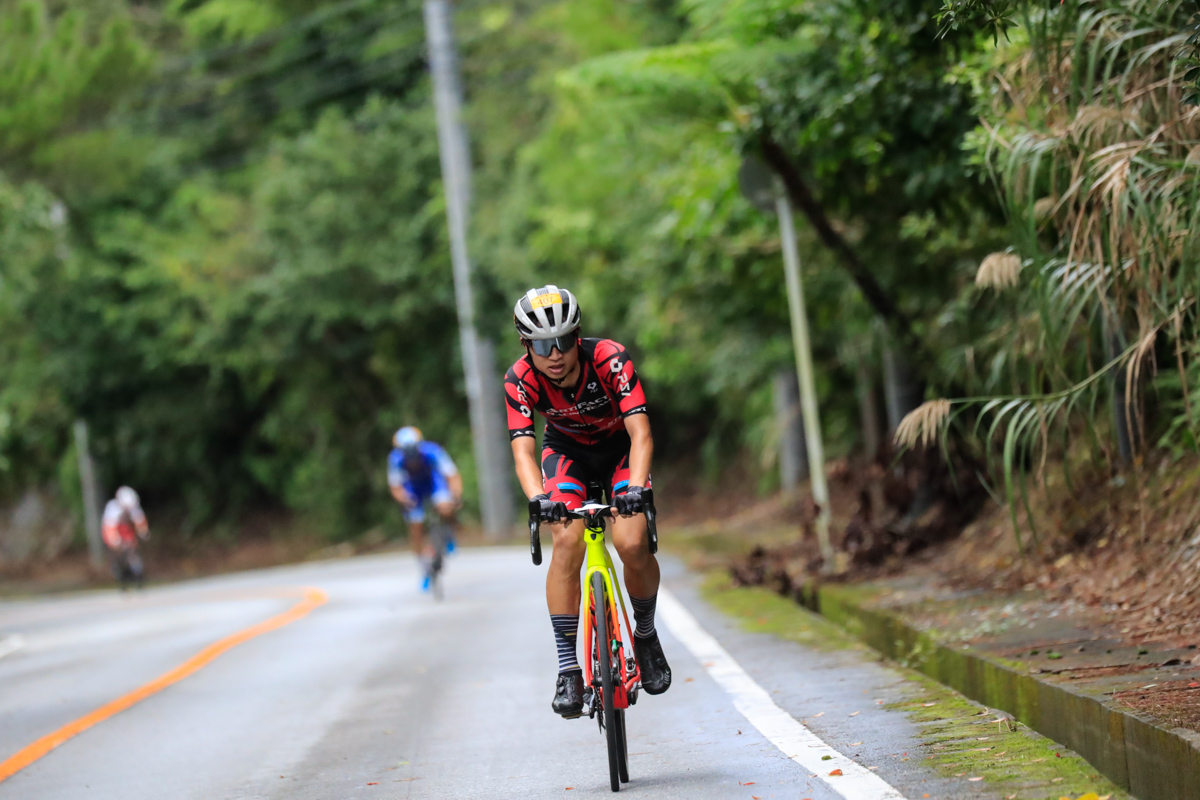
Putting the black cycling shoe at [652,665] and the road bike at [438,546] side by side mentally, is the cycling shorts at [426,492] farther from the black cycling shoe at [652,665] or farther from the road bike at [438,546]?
the black cycling shoe at [652,665]

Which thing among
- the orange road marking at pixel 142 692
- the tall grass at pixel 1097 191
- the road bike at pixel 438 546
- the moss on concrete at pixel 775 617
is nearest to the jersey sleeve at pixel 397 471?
the road bike at pixel 438 546

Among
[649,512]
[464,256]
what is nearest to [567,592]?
[649,512]

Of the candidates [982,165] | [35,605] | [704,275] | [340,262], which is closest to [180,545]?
[340,262]

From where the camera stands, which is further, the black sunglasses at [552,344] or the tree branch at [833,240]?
the tree branch at [833,240]

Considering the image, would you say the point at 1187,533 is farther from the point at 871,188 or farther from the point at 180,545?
the point at 180,545

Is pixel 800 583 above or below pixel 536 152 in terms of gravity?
below

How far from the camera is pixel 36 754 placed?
746 centimetres

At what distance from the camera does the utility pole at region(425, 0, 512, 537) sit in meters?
28.0

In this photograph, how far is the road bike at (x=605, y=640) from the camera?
18.1 feet

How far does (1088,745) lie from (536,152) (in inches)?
870

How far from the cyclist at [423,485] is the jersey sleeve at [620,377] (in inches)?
374

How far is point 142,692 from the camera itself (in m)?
9.73

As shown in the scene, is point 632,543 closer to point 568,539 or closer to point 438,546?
point 568,539

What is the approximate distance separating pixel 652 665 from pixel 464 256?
2237 cm
